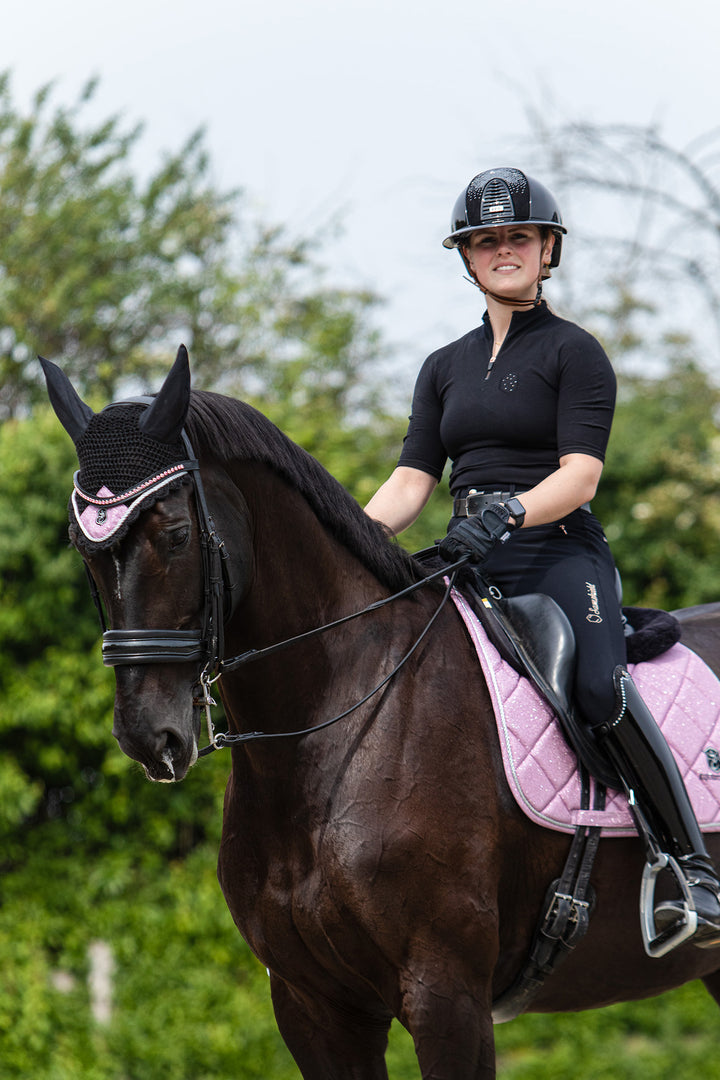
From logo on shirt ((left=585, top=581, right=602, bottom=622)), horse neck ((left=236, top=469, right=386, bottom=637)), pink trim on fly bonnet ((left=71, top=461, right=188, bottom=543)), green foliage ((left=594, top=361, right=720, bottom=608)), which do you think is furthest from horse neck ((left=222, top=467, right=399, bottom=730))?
green foliage ((left=594, top=361, right=720, bottom=608))

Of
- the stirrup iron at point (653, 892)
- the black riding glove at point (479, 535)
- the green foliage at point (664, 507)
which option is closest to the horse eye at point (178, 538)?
the black riding glove at point (479, 535)

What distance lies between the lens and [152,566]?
8.33 feet

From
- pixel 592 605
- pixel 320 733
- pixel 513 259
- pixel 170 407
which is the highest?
pixel 513 259

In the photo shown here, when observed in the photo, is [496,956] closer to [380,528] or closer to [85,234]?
[380,528]

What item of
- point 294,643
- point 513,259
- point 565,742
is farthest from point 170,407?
point 565,742

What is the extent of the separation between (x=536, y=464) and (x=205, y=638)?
1.24 metres

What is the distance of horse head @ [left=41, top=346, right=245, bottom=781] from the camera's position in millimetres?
2516

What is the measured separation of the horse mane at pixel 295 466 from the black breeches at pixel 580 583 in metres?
0.35

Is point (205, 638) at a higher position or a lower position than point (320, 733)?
higher

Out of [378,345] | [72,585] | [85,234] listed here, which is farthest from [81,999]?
[378,345]

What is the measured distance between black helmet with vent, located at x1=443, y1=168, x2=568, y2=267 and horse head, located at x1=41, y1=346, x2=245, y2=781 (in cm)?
121

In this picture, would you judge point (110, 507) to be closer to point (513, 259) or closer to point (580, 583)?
point (580, 583)

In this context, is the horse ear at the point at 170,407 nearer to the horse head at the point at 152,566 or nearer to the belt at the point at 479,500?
the horse head at the point at 152,566

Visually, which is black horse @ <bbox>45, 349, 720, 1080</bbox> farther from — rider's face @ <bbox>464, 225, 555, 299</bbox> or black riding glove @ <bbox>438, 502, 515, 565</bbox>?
rider's face @ <bbox>464, 225, 555, 299</bbox>
